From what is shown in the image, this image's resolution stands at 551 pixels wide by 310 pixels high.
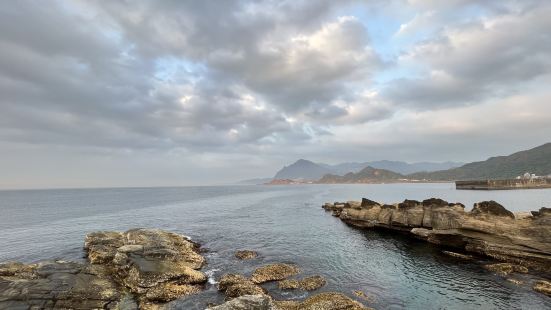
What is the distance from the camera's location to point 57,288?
81.1ft

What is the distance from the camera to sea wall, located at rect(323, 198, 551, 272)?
33656 millimetres

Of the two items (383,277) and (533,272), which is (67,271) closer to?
(383,277)

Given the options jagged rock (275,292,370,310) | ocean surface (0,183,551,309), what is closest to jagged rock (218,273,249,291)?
ocean surface (0,183,551,309)

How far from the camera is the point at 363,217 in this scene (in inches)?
2539

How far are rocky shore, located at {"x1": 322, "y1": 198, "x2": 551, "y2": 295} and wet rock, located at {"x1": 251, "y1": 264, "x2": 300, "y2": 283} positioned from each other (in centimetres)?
2277

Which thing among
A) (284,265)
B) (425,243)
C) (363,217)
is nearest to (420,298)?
(284,265)

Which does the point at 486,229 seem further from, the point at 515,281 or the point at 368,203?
the point at 368,203

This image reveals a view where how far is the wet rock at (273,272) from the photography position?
30.6m

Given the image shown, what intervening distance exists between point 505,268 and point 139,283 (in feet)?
129

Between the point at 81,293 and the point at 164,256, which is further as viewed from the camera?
the point at 164,256

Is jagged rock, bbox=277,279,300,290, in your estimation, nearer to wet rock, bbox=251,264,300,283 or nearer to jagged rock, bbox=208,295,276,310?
wet rock, bbox=251,264,300,283

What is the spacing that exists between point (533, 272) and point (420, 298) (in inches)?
617

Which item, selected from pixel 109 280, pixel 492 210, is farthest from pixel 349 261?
pixel 109 280

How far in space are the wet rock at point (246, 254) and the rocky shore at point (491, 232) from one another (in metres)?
27.0
